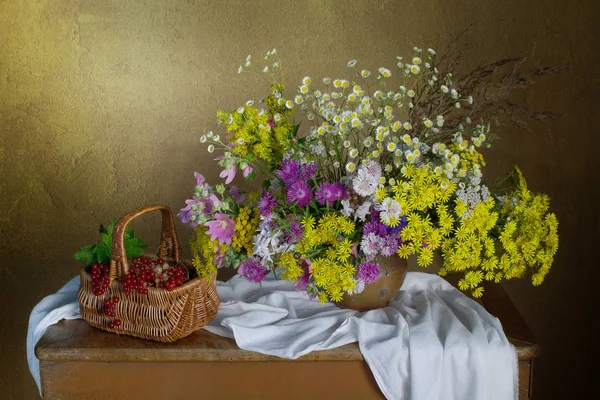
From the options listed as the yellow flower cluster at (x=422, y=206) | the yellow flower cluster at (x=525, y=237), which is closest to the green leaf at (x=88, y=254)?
the yellow flower cluster at (x=422, y=206)

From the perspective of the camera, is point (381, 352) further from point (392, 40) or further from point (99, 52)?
point (99, 52)

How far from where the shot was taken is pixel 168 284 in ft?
4.83

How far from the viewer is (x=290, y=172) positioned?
59.0 inches

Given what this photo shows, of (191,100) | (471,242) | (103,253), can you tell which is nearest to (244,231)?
(103,253)

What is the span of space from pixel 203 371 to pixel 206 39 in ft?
4.46

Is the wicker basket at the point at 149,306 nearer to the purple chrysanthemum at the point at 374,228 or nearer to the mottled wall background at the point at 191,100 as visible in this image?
the purple chrysanthemum at the point at 374,228

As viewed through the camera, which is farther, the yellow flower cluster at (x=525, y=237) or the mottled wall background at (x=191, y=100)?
the mottled wall background at (x=191, y=100)

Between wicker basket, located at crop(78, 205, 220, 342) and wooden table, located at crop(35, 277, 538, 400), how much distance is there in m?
0.04

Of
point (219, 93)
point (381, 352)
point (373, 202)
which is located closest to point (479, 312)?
point (381, 352)

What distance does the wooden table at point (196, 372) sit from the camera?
1.48 metres

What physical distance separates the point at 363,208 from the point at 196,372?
509 mm

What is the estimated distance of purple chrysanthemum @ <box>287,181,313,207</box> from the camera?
1.47m

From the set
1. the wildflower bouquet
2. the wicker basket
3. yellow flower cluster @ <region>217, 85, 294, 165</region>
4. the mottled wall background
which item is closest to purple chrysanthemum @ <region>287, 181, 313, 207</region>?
the wildflower bouquet

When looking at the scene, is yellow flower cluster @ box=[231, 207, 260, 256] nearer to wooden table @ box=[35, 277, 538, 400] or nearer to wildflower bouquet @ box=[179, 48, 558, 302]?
Result: wildflower bouquet @ box=[179, 48, 558, 302]
